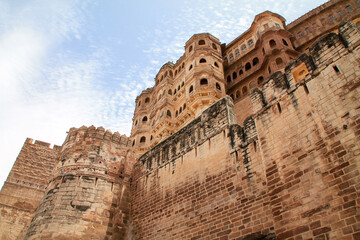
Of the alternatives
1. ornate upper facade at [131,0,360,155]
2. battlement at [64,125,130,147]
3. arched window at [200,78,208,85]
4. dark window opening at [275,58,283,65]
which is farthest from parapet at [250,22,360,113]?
arched window at [200,78,208,85]

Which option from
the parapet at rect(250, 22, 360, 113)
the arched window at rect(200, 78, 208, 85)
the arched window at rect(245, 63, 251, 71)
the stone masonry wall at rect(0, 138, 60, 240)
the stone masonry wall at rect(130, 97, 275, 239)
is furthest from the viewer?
the arched window at rect(245, 63, 251, 71)

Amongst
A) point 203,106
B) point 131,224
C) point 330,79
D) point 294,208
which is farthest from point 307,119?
point 203,106

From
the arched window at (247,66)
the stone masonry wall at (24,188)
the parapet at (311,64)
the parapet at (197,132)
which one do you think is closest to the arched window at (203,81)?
the arched window at (247,66)

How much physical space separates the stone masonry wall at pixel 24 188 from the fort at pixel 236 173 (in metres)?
0.09

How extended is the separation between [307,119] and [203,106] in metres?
14.1

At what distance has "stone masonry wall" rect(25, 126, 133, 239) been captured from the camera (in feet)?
31.7

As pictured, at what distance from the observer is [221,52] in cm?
2653

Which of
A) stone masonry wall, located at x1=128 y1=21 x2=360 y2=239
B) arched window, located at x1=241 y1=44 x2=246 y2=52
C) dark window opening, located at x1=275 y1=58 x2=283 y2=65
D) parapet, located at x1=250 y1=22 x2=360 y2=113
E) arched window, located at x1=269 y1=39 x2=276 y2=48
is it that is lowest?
stone masonry wall, located at x1=128 y1=21 x2=360 y2=239

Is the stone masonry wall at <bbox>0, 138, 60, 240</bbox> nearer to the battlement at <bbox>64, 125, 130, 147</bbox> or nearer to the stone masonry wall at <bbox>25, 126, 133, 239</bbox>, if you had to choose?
the battlement at <bbox>64, 125, 130, 147</bbox>

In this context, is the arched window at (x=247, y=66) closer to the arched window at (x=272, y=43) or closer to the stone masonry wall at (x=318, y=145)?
the arched window at (x=272, y=43)

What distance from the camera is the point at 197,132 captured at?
991cm

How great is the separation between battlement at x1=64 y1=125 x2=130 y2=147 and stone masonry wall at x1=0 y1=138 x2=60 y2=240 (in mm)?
3813

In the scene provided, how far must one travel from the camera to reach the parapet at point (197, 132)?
29.9 ft

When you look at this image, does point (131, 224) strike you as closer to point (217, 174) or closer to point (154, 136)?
point (217, 174)
